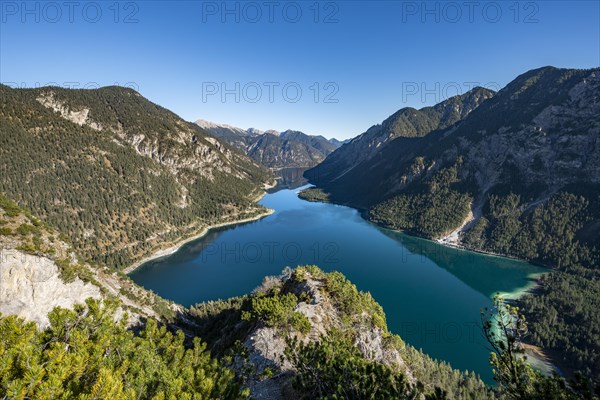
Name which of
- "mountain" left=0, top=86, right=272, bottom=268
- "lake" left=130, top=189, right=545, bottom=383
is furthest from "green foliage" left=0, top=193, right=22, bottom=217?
"mountain" left=0, top=86, right=272, bottom=268

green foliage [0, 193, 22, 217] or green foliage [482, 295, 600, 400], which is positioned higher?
green foliage [0, 193, 22, 217]

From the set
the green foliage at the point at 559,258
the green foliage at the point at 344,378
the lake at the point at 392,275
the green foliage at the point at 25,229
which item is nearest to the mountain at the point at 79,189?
the lake at the point at 392,275

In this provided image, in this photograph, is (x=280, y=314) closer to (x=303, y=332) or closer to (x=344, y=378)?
(x=303, y=332)

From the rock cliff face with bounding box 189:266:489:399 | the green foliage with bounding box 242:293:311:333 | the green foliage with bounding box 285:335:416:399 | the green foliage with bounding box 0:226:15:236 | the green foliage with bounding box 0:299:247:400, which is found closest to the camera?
the green foliage with bounding box 0:299:247:400

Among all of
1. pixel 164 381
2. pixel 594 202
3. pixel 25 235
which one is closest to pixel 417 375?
pixel 164 381

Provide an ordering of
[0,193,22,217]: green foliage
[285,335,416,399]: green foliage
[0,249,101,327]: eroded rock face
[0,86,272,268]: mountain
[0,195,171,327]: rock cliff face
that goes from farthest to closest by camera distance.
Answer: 1. [0,86,272,268]: mountain
2. [0,193,22,217]: green foliage
3. [0,195,171,327]: rock cliff face
4. [0,249,101,327]: eroded rock face
5. [285,335,416,399]: green foliage

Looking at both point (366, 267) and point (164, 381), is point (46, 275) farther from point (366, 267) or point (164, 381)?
point (366, 267)

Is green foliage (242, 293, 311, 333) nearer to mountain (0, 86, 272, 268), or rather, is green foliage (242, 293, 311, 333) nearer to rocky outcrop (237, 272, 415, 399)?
rocky outcrop (237, 272, 415, 399)
